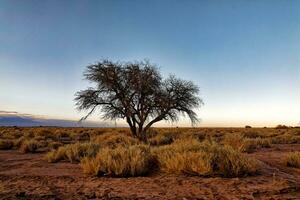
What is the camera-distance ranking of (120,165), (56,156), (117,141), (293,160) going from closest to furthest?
(120,165) → (293,160) → (56,156) → (117,141)

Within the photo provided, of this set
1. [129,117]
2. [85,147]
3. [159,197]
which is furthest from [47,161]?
[129,117]

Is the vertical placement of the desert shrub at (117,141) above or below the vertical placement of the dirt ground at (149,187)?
above

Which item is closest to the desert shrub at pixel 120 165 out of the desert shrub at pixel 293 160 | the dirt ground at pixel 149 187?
the dirt ground at pixel 149 187

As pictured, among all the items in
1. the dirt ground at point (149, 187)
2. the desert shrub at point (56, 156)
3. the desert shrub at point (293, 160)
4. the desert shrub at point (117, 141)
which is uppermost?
the desert shrub at point (117, 141)

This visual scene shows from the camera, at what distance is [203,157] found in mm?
9328

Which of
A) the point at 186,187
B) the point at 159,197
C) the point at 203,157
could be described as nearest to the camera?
the point at 159,197

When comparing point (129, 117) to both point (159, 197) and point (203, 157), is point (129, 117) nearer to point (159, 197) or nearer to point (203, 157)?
point (203, 157)

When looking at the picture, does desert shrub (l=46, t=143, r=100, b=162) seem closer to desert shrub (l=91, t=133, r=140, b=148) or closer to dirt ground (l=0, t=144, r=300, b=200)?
desert shrub (l=91, t=133, r=140, b=148)

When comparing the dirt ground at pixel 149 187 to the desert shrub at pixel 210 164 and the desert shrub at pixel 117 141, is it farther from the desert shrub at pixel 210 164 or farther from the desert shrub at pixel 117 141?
the desert shrub at pixel 117 141

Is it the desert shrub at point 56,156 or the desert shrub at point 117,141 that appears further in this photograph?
the desert shrub at point 117,141

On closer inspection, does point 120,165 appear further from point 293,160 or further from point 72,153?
point 293,160

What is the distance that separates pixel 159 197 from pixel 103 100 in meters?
19.3

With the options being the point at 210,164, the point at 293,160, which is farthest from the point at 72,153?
the point at 293,160

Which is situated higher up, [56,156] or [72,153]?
[72,153]
